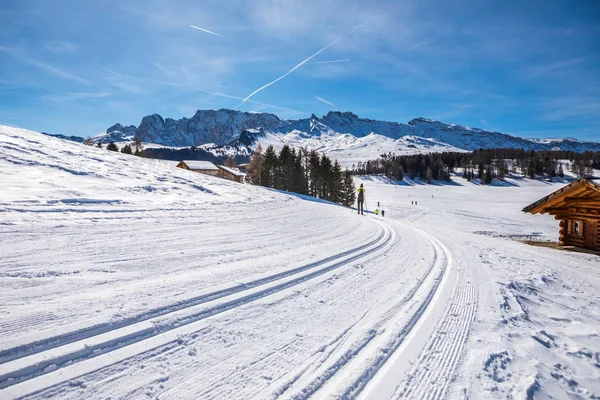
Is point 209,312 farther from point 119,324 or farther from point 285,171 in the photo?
point 285,171

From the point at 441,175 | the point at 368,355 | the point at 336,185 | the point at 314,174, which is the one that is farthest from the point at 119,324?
the point at 441,175

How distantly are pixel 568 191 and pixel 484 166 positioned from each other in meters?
152

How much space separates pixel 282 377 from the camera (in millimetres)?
2379

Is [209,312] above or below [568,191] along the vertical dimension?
below

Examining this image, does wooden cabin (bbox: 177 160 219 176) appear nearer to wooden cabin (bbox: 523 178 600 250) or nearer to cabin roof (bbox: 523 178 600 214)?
cabin roof (bbox: 523 178 600 214)

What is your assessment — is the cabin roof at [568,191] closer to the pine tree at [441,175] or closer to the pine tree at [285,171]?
the pine tree at [285,171]

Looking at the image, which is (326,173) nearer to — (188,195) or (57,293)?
(188,195)

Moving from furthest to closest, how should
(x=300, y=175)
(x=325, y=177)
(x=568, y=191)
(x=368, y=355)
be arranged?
(x=325, y=177)
(x=300, y=175)
(x=568, y=191)
(x=368, y=355)

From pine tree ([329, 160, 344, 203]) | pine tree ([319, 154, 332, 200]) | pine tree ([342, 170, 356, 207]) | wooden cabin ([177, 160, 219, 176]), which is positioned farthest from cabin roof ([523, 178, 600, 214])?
wooden cabin ([177, 160, 219, 176])

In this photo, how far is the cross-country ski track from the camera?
2180 millimetres

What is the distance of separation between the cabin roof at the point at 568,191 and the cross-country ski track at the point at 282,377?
10.2 meters

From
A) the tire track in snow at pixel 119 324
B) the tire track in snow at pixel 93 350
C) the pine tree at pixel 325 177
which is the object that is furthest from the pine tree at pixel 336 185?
the tire track in snow at pixel 93 350

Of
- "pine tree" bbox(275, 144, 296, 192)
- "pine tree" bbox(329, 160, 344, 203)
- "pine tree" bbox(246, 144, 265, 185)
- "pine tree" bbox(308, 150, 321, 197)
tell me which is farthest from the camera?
"pine tree" bbox(329, 160, 344, 203)

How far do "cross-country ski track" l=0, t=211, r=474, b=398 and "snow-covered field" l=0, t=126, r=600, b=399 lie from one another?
1 cm
